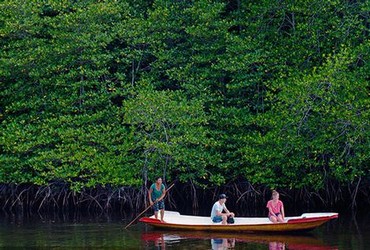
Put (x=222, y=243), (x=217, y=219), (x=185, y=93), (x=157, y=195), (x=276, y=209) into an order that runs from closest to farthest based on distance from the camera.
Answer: (x=222, y=243) → (x=276, y=209) → (x=217, y=219) → (x=157, y=195) → (x=185, y=93)

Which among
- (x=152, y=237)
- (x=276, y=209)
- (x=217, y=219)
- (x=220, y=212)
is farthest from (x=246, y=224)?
(x=152, y=237)

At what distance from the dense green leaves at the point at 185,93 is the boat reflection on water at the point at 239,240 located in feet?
12.2

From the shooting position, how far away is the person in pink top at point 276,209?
2209cm

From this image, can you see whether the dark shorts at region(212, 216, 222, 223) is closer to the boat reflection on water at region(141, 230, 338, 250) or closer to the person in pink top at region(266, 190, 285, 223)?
the boat reflection on water at region(141, 230, 338, 250)

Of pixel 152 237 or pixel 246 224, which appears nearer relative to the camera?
pixel 246 224

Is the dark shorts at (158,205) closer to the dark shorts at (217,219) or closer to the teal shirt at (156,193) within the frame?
the teal shirt at (156,193)

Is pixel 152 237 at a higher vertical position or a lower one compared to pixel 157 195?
lower

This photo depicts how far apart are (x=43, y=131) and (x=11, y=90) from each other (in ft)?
7.44

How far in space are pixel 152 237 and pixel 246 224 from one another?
2616mm

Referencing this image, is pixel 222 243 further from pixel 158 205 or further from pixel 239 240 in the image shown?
pixel 158 205

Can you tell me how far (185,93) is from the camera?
27844 millimetres

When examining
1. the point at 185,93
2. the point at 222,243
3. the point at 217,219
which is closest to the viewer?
the point at 222,243

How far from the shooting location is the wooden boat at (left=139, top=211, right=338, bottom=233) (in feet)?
70.3

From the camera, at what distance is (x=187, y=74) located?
28.6m
